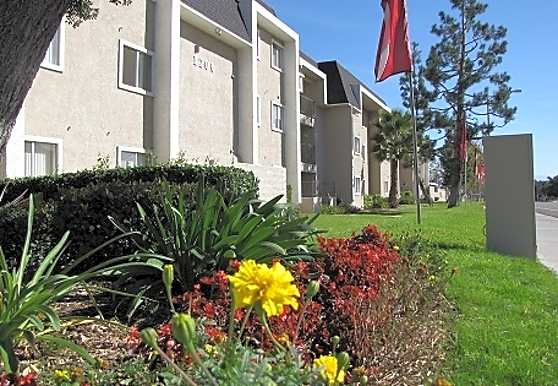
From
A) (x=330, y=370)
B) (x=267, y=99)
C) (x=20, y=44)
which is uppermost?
(x=267, y=99)

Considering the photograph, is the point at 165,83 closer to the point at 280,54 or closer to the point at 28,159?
the point at 28,159

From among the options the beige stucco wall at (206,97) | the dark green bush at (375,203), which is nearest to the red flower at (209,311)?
the beige stucco wall at (206,97)

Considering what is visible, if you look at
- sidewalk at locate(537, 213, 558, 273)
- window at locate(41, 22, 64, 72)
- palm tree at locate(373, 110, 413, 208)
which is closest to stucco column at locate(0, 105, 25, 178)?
window at locate(41, 22, 64, 72)

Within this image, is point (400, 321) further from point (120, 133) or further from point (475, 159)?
point (475, 159)

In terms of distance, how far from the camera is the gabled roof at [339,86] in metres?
42.5

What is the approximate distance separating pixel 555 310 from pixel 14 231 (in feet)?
22.4

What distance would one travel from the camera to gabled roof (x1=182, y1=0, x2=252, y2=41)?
22.2 metres

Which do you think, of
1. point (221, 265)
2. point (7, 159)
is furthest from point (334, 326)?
point (7, 159)

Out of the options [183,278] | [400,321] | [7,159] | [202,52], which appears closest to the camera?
[400,321]

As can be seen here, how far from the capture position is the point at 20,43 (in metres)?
4.38

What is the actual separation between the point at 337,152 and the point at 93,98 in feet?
93.2

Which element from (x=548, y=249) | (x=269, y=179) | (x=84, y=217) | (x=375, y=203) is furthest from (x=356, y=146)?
(x=84, y=217)

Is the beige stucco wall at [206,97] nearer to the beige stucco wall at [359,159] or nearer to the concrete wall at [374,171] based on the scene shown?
the beige stucco wall at [359,159]

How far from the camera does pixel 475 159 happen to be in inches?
2450
